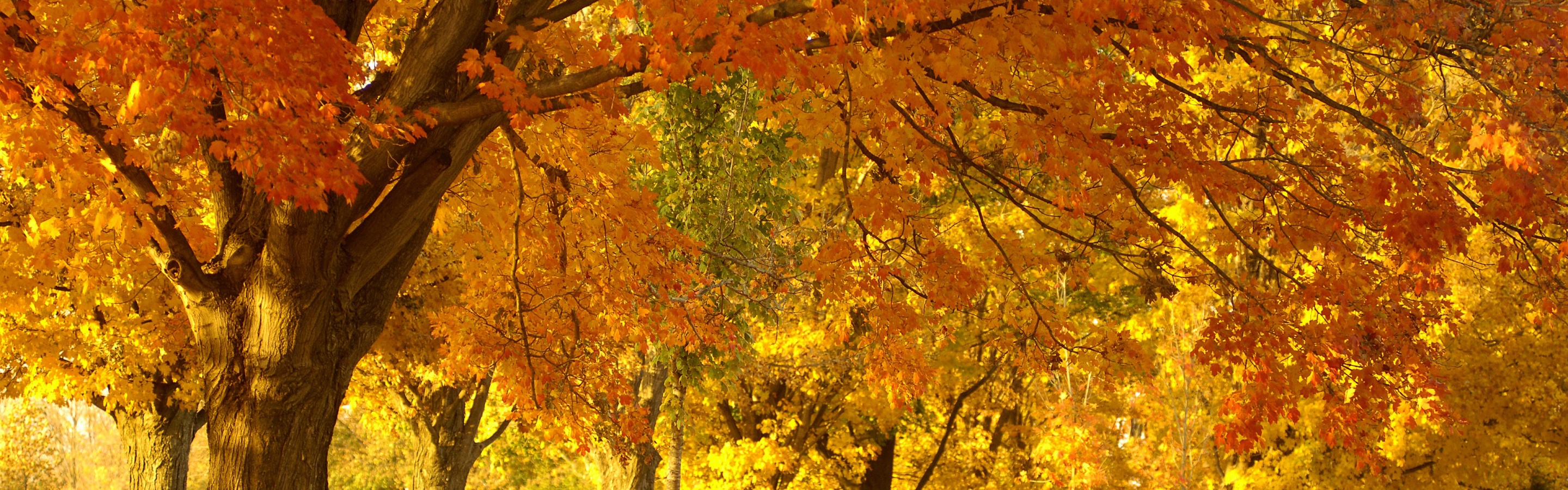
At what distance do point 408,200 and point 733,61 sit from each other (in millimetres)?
2494

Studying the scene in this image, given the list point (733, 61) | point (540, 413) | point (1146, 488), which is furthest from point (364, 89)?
point (1146, 488)

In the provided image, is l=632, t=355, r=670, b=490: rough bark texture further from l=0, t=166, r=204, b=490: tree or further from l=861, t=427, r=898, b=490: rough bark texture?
l=861, t=427, r=898, b=490: rough bark texture

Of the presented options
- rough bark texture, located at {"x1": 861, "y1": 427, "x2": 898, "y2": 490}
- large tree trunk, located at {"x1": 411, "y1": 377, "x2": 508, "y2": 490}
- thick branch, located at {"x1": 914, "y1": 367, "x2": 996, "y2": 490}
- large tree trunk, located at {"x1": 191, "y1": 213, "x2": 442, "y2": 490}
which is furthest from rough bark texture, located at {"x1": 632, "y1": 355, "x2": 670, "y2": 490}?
thick branch, located at {"x1": 914, "y1": 367, "x2": 996, "y2": 490}

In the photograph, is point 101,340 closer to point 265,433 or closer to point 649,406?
point 649,406

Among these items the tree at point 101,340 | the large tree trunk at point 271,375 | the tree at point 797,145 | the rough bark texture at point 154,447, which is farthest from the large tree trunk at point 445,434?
the large tree trunk at point 271,375

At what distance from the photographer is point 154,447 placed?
13727 millimetres

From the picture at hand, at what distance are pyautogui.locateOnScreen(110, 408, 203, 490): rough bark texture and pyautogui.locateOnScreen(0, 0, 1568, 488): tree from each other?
726cm

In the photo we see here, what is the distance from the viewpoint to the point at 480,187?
27.5ft

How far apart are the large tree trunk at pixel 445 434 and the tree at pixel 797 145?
36.8 feet

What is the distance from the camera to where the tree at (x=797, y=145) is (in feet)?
15.4

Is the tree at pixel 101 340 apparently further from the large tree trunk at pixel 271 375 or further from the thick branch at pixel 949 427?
the thick branch at pixel 949 427

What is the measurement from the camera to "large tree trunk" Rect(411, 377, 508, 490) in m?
18.5

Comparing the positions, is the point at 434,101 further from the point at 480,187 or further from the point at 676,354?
the point at 676,354

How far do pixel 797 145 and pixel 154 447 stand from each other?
1115 centimetres
